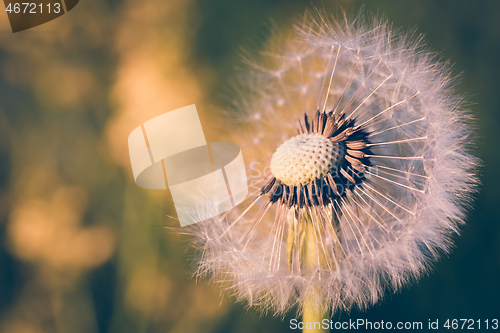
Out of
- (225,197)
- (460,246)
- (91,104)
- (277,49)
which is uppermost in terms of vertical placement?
(277,49)

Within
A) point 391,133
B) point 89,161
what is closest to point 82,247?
point 89,161

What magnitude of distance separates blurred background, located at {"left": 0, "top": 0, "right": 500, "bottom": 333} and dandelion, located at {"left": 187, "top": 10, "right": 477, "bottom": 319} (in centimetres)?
14

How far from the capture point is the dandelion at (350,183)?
21.0 inches

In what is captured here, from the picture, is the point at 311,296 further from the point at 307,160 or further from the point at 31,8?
the point at 31,8

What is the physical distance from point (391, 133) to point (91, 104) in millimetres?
716

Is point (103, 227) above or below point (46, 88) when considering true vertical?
below

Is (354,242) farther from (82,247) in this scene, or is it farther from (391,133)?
(82,247)

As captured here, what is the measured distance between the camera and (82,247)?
75 centimetres

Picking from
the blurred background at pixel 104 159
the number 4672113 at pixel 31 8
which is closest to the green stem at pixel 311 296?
the blurred background at pixel 104 159

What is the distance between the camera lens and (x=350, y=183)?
53 cm

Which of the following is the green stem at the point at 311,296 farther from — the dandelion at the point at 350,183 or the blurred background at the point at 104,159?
the blurred background at the point at 104,159

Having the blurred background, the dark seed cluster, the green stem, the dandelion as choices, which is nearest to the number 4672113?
the blurred background

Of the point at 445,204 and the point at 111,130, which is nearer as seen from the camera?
the point at 445,204

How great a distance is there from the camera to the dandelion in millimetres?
534
